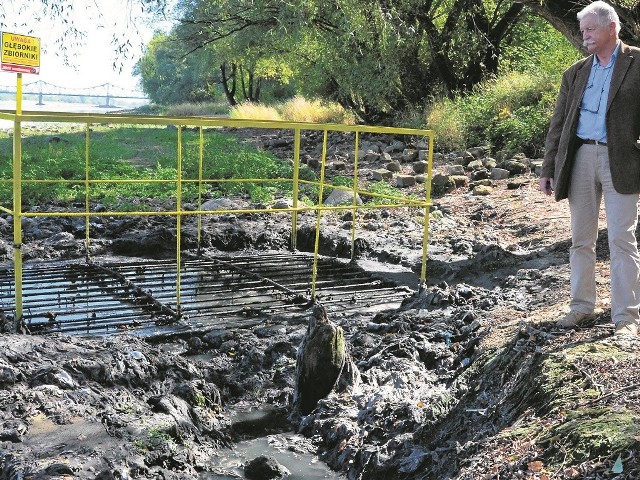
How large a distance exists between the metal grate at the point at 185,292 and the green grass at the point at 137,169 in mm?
1033

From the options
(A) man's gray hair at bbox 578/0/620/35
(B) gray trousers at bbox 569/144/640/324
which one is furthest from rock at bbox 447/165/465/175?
(A) man's gray hair at bbox 578/0/620/35

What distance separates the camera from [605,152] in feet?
18.2

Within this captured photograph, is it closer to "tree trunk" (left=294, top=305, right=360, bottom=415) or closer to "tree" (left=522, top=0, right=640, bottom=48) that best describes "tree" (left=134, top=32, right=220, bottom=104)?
"tree" (left=522, top=0, right=640, bottom=48)

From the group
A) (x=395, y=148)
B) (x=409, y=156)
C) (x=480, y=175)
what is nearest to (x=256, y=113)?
(x=395, y=148)

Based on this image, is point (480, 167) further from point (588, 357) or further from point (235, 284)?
point (588, 357)

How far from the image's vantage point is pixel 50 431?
4.72 meters

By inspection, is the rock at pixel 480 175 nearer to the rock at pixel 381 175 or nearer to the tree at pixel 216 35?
the rock at pixel 381 175

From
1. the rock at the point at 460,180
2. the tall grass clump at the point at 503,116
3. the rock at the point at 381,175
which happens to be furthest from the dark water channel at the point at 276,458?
the tall grass clump at the point at 503,116

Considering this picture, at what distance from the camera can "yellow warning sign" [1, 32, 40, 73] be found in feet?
23.2

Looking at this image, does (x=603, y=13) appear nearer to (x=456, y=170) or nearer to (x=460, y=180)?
(x=460, y=180)

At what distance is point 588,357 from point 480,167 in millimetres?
11131

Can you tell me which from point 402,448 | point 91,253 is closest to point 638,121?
point 402,448

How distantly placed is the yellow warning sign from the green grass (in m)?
2.44

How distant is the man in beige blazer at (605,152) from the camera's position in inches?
213
